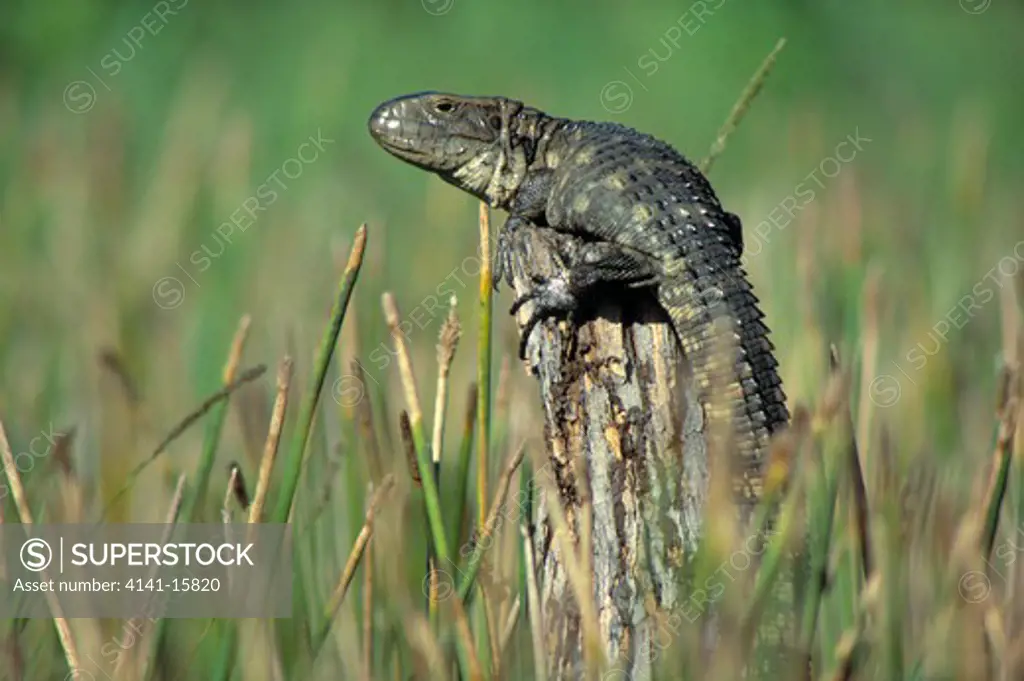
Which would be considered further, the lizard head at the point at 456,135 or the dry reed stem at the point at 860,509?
the lizard head at the point at 456,135

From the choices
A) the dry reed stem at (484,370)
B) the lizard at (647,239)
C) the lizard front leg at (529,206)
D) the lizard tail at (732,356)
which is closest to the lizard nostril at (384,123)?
the lizard at (647,239)

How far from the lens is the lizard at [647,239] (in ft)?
14.0

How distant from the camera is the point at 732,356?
14.0ft

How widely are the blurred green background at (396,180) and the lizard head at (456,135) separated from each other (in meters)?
0.54

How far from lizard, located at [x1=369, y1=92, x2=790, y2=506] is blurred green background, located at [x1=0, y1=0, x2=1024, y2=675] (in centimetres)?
36

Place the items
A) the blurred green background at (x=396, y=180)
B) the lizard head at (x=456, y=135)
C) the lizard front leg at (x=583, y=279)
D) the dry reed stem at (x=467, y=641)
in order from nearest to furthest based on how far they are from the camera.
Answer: the dry reed stem at (x=467, y=641) < the lizard front leg at (x=583, y=279) < the lizard head at (x=456, y=135) < the blurred green background at (x=396, y=180)

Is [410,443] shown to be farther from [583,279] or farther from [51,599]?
[51,599]

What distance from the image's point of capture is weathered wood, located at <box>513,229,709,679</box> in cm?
412

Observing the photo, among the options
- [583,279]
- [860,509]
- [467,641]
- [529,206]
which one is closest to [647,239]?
[583,279]

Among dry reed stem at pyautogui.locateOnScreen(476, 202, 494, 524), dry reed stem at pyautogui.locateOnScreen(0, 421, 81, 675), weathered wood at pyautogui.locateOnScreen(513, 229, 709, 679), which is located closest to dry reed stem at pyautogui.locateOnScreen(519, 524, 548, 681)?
weathered wood at pyautogui.locateOnScreen(513, 229, 709, 679)

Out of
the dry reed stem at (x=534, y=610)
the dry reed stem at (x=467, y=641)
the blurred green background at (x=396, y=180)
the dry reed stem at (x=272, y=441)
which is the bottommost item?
the dry reed stem at (x=467, y=641)

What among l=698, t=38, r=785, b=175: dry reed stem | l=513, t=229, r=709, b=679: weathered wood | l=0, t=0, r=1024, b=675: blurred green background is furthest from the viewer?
l=0, t=0, r=1024, b=675: blurred green background

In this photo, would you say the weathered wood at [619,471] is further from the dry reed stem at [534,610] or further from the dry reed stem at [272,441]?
the dry reed stem at [272,441]

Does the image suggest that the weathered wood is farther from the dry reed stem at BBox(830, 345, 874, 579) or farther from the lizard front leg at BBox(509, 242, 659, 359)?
the dry reed stem at BBox(830, 345, 874, 579)
